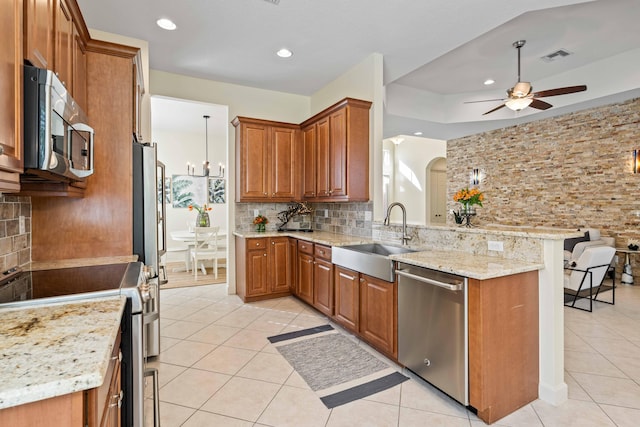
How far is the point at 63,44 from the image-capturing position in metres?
1.64

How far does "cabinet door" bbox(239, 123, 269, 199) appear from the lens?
14.1 feet

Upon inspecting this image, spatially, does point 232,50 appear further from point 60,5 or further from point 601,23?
point 601,23

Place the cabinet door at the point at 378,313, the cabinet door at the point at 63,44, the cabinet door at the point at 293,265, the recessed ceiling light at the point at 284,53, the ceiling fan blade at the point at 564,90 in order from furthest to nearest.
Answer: the cabinet door at the point at 293,265 → the ceiling fan blade at the point at 564,90 → the recessed ceiling light at the point at 284,53 → the cabinet door at the point at 378,313 → the cabinet door at the point at 63,44

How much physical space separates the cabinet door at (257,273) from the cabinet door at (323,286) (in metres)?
0.79

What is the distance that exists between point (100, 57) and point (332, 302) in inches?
113

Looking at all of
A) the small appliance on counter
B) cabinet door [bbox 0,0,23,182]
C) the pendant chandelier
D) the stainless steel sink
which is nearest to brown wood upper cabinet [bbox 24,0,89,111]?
cabinet door [bbox 0,0,23,182]

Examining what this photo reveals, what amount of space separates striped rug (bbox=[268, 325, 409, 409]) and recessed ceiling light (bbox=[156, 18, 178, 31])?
10.4ft

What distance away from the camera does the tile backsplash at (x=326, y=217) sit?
3.88 metres

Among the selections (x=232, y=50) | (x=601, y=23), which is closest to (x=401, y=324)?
(x=232, y=50)

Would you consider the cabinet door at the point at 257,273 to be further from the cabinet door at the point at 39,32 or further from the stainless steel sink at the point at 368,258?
the cabinet door at the point at 39,32

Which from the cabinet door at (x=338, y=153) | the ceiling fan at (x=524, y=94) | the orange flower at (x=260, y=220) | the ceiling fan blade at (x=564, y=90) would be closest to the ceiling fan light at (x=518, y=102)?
the ceiling fan at (x=524, y=94)

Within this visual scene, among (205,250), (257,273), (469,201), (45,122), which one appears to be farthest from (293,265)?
(45,122)

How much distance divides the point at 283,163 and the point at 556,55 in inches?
153

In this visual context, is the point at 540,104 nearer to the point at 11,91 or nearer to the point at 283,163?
the point at 283,163
